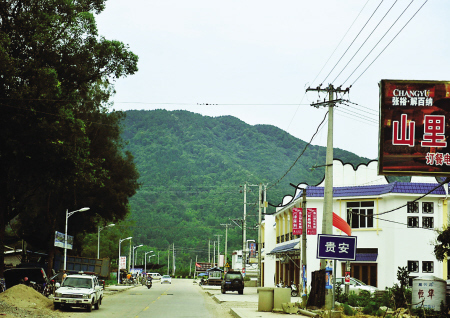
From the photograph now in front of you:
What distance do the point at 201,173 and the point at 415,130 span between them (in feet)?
355

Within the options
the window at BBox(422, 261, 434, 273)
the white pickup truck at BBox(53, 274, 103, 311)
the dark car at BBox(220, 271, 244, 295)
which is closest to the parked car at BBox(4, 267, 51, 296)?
the white pickup truck at BBox(53, 274, 103, 311)

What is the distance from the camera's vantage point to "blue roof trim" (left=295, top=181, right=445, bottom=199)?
46375 millimetres

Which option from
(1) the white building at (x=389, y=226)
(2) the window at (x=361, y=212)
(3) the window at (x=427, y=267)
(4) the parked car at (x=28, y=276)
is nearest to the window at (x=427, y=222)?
(1) the white building at (x=389, y=226)

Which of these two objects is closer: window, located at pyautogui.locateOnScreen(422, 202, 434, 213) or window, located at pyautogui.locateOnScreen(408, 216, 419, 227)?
window, located at pyautogui.locateOnScreen(422, 202, 434, 213)

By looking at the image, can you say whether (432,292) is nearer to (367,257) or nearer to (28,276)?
(28,276)

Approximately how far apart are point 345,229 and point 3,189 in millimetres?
21586

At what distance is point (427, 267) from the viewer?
45500 millimetres

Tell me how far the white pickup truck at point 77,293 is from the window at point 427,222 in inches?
1090

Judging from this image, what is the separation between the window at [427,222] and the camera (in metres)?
45.8

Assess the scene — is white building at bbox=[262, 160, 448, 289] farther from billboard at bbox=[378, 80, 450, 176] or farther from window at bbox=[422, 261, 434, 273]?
billboard at bbox=[378, 80, 450, 176]

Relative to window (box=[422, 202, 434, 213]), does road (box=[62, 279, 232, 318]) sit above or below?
below

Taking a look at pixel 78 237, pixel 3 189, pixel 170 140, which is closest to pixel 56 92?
pixel 3 189

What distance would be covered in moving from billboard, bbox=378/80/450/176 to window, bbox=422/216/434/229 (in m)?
27.4

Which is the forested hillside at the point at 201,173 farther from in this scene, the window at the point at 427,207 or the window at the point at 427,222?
the window at the point at 427,222
